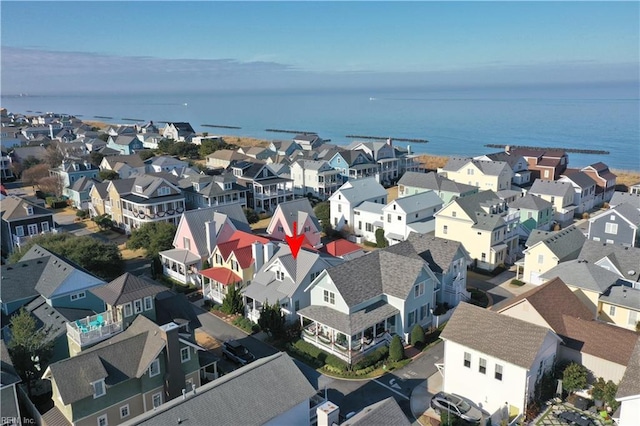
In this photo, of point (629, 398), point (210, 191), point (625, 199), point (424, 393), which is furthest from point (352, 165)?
point (629, 398)

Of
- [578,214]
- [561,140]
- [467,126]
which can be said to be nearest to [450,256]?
[578,214]

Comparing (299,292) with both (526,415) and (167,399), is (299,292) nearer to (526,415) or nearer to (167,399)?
(167,399)

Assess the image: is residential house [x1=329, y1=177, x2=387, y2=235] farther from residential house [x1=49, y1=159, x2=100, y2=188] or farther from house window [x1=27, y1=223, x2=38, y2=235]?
residential house [x1=49, y1=159, x2=100, y2=188]

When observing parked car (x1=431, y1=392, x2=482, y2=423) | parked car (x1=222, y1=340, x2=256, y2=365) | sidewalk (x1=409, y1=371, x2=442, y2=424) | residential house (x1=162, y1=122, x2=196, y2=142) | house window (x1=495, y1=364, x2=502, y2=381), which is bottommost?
sidewalk (x1=409, y1=371, x2=442, y2=424)

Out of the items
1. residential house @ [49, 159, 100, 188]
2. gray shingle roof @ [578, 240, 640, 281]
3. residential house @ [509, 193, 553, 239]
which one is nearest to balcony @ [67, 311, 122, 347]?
gray shingle roof @ [578, 240, 640, 281]

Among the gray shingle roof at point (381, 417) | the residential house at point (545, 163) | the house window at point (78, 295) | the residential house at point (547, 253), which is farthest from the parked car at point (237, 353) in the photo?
the residential house at point (545, 163)

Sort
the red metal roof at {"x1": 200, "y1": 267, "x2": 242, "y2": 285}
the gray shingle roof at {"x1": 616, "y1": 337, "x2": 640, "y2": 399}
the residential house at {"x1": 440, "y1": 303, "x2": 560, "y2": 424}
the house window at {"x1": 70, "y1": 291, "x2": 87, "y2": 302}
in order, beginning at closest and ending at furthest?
the gray shingle roof at {"x1": 616, "y1": 337, "x2": 640, "y2": 399} → the residential house at {"x1": 440, "y1": 303, "x2": 560, "y2": 424} → the house window at {"x1": 70, "y1": 291, "x2": 87, "y2": 302} → the red metal roof at {"x1": 200, "y1": 267, "x2": 242, "y2": 285}
